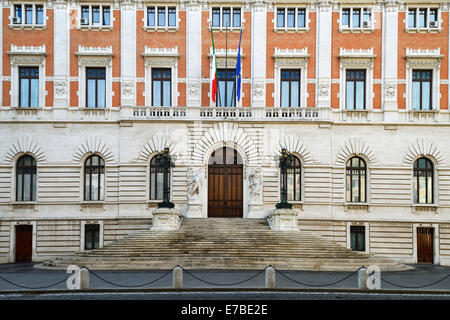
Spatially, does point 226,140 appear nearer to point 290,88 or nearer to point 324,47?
point 290,88

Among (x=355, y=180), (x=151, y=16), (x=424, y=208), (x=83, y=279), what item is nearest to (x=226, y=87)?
(x=151, y=16)

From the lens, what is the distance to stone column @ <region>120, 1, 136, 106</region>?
98.9 feet

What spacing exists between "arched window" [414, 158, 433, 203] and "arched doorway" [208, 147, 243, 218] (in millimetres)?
11234

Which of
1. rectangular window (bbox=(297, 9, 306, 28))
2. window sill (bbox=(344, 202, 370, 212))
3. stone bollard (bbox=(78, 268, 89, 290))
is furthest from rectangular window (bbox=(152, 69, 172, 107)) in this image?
stone bollard (bbox=(78, 268, 89, 290))

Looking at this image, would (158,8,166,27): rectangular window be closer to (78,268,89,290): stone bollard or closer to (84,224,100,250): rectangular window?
(84,224,100,250): rectangular window

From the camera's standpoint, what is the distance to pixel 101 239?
29.5 m

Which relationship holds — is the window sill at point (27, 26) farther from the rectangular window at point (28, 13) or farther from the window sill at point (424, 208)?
the window sill at point (424, 208)

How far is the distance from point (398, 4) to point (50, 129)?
78.4 feet

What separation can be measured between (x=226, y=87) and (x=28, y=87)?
12.9 meters

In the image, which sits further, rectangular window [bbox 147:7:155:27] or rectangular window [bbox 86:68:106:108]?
rectangular window [bbox 147:7:155:27]

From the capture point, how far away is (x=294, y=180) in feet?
98.6

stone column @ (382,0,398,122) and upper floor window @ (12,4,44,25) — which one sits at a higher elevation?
upper floor window @ (12,4,44,25)
